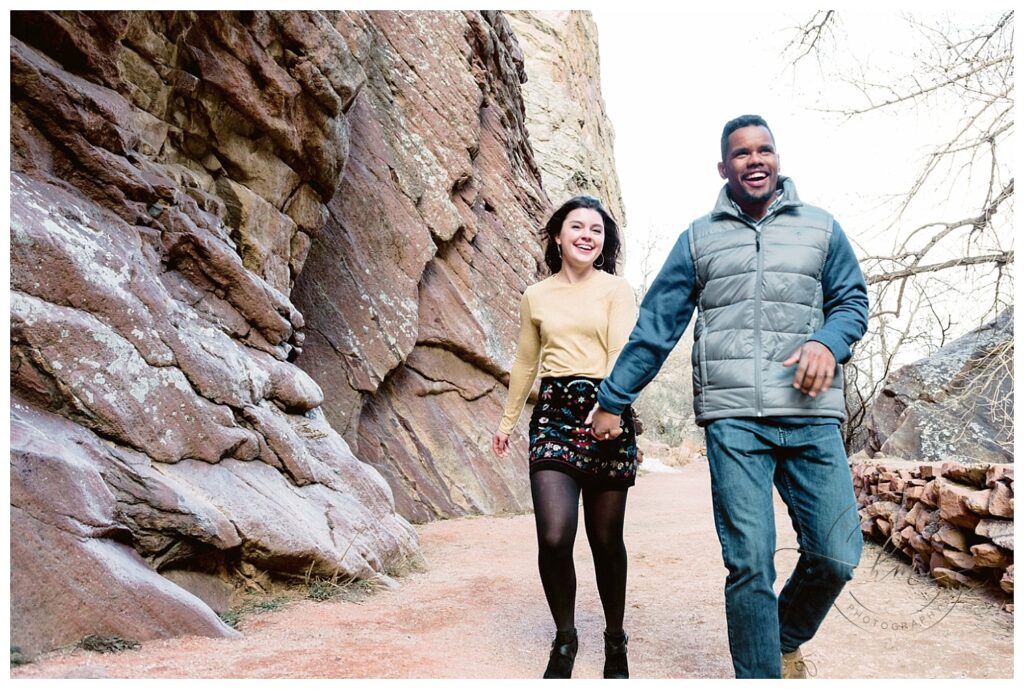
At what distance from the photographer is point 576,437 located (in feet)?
10.8

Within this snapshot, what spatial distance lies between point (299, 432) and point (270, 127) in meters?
3.38

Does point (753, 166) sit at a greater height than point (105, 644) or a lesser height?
greater

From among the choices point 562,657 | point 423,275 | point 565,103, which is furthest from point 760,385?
point 565,103

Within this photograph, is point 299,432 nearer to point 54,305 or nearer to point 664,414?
point 54,305

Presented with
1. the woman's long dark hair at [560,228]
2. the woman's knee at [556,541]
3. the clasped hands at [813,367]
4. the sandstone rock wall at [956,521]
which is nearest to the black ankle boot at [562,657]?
the woman's knee at [556,541]

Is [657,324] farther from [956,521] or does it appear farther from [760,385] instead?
[956,521]

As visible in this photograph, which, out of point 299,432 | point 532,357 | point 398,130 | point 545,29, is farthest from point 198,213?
point 545,29

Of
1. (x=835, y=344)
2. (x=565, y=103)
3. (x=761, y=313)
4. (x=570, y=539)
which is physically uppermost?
(x=565, y=103)

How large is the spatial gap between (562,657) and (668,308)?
4.84ft

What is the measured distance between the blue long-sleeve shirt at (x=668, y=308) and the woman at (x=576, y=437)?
0.40 m

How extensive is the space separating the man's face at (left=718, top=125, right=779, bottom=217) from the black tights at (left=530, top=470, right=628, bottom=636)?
52.2 inches

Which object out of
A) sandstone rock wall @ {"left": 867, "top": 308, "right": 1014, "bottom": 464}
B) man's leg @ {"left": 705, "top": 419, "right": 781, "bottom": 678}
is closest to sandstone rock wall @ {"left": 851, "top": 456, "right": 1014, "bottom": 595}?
sandstone rock wall @ {"left": 867, "top": 308, "right": 1014, "bottom": 464}

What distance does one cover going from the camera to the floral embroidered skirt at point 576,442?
327 cm

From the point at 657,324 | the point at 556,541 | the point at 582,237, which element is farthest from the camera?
the point at 582,237
